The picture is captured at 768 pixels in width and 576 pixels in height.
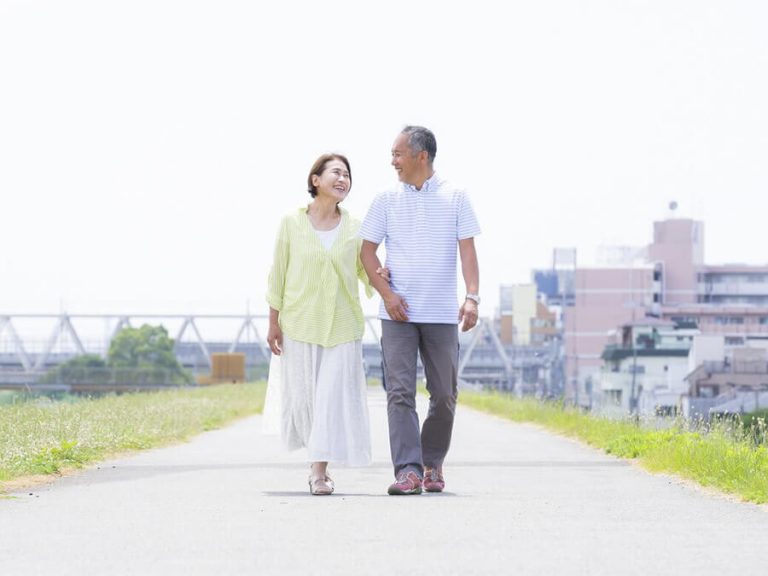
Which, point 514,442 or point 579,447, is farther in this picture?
point 514,442

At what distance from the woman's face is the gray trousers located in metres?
0.75

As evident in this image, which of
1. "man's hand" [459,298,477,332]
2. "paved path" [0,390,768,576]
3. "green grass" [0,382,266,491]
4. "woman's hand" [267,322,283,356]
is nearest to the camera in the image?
"paved path" [0,390,768,576]

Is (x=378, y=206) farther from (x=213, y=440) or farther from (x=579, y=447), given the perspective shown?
(x=213, y=440)

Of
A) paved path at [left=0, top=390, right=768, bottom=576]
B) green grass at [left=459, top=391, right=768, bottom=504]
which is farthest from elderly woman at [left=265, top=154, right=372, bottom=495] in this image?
green grass at [left=459, top=391, right=768, bottom=504]

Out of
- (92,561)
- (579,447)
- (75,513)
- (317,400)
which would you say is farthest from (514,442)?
(92,561)

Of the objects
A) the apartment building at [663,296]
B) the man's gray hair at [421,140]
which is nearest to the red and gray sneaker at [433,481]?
the man's gray hair at [421,140]

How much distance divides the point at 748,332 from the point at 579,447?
421 feet

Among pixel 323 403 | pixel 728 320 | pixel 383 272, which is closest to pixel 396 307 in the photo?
pixel 383 272

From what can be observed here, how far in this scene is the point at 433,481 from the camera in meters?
8.47

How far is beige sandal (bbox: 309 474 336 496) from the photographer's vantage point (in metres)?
8.31

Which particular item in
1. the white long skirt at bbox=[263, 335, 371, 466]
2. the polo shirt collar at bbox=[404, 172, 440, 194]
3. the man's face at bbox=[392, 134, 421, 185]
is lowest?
the white long skirt at bbox=[263, 335, 371, 466]

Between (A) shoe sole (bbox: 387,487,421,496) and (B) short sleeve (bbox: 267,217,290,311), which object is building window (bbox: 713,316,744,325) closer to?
(B) short sleeve (bbox: 267,217,290,311)

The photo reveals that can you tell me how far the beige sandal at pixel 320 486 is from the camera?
8.31 m

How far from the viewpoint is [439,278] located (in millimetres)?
8492
